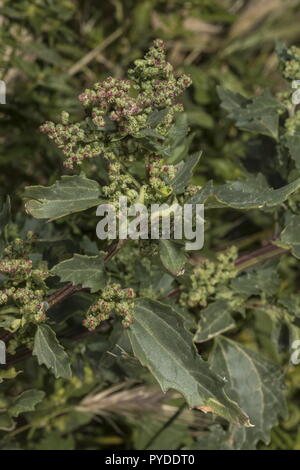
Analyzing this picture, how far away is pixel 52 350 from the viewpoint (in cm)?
192

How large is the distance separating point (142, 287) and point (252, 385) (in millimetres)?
643

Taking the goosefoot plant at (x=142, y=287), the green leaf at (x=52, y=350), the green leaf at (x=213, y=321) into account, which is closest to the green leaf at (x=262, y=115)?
the goosefoot plant at (x=142, y=287)

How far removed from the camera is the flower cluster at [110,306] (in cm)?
191

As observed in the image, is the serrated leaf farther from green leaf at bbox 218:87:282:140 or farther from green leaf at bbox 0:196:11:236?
green leaf at bbox 0:196:11:236

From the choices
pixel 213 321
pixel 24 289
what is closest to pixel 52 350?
pixel 24 289

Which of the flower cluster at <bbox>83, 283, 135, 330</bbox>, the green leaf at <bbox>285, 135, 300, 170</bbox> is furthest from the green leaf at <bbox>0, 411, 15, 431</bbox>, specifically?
the green leaf at <bbox>285, 135, 300, 170</bbox>

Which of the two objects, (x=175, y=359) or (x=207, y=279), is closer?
(x=175, y=359)

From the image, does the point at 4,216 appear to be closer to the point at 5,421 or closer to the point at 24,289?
the point at 24,289

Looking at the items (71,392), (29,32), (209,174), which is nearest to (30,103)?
(29,32)

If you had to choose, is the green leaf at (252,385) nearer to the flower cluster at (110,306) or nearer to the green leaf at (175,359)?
the green leaf at (175,359)

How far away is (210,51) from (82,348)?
2617mm

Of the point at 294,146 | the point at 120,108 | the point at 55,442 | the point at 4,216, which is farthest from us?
the point at 55,442

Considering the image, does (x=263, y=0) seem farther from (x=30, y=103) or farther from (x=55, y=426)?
(x=55, y=426)

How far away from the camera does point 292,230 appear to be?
7.39ft
